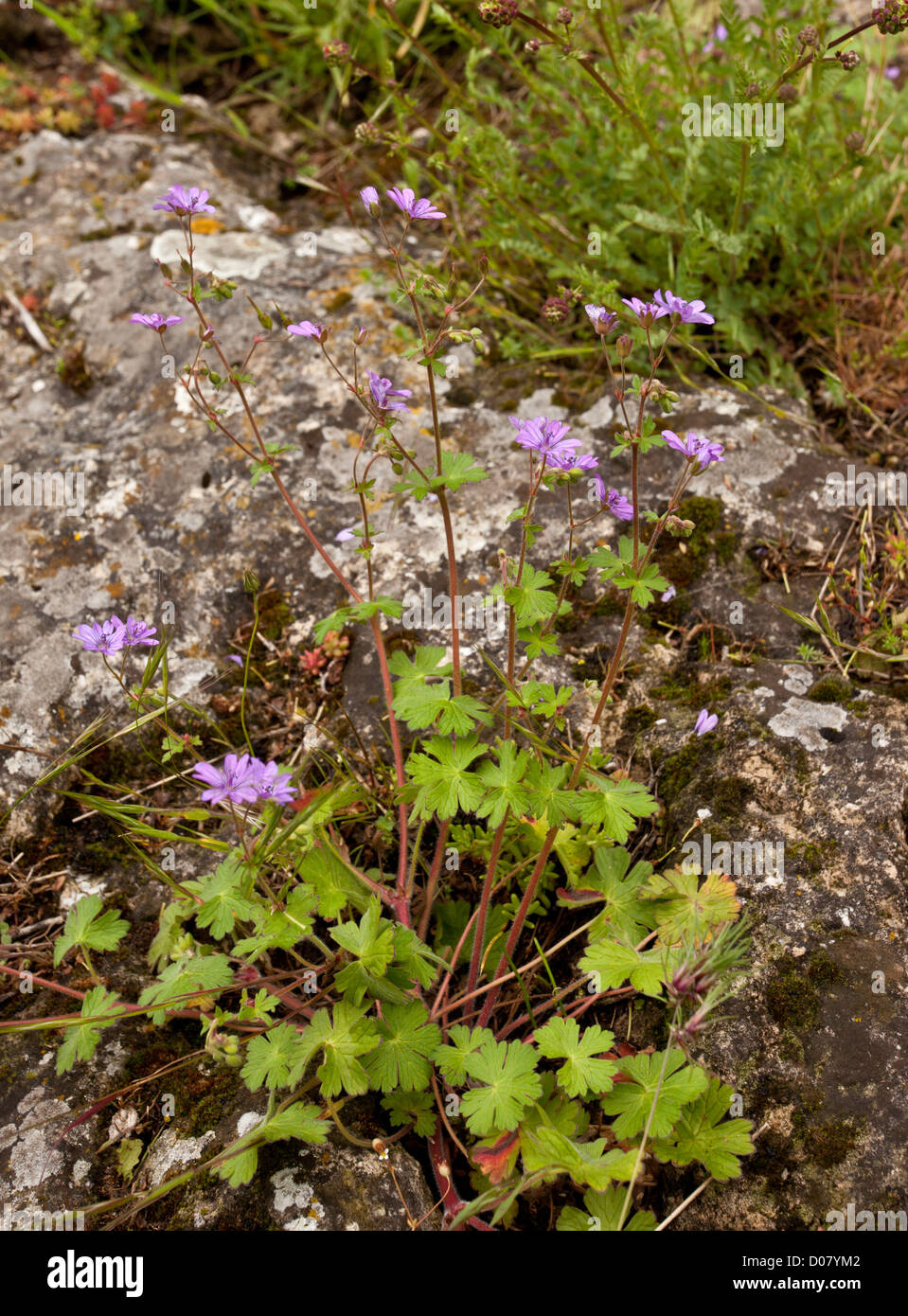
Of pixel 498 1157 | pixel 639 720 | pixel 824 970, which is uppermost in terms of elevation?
pixel 639 720

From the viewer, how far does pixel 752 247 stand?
374 centimetres

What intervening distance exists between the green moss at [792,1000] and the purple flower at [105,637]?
1997mm

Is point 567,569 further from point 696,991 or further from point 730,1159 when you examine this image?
point 730,1159

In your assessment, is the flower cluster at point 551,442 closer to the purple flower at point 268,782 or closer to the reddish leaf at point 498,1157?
the purple flower at point 268,782

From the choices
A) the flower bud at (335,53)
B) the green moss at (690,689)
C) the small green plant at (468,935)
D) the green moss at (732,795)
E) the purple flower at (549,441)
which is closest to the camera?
the small green plant at (468,935)

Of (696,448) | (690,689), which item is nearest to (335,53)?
(696,448)

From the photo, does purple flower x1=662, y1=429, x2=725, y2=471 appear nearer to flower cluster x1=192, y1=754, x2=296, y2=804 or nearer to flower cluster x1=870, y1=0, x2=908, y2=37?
flower cluster x1=192, y1=754, x2=296, y2=804

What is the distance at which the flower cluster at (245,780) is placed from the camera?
6.57 ft

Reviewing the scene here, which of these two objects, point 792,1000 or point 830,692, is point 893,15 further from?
point 792,1000

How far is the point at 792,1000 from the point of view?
2.40m

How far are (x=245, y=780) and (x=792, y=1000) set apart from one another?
153 cm

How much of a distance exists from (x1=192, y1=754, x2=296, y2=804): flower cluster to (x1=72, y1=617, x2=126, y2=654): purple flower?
24.4 inches

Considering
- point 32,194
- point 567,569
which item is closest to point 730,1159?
point 567,569

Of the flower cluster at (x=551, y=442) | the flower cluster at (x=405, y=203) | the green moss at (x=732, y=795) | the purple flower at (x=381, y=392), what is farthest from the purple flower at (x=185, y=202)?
the green moss at (x=732, y=795)
